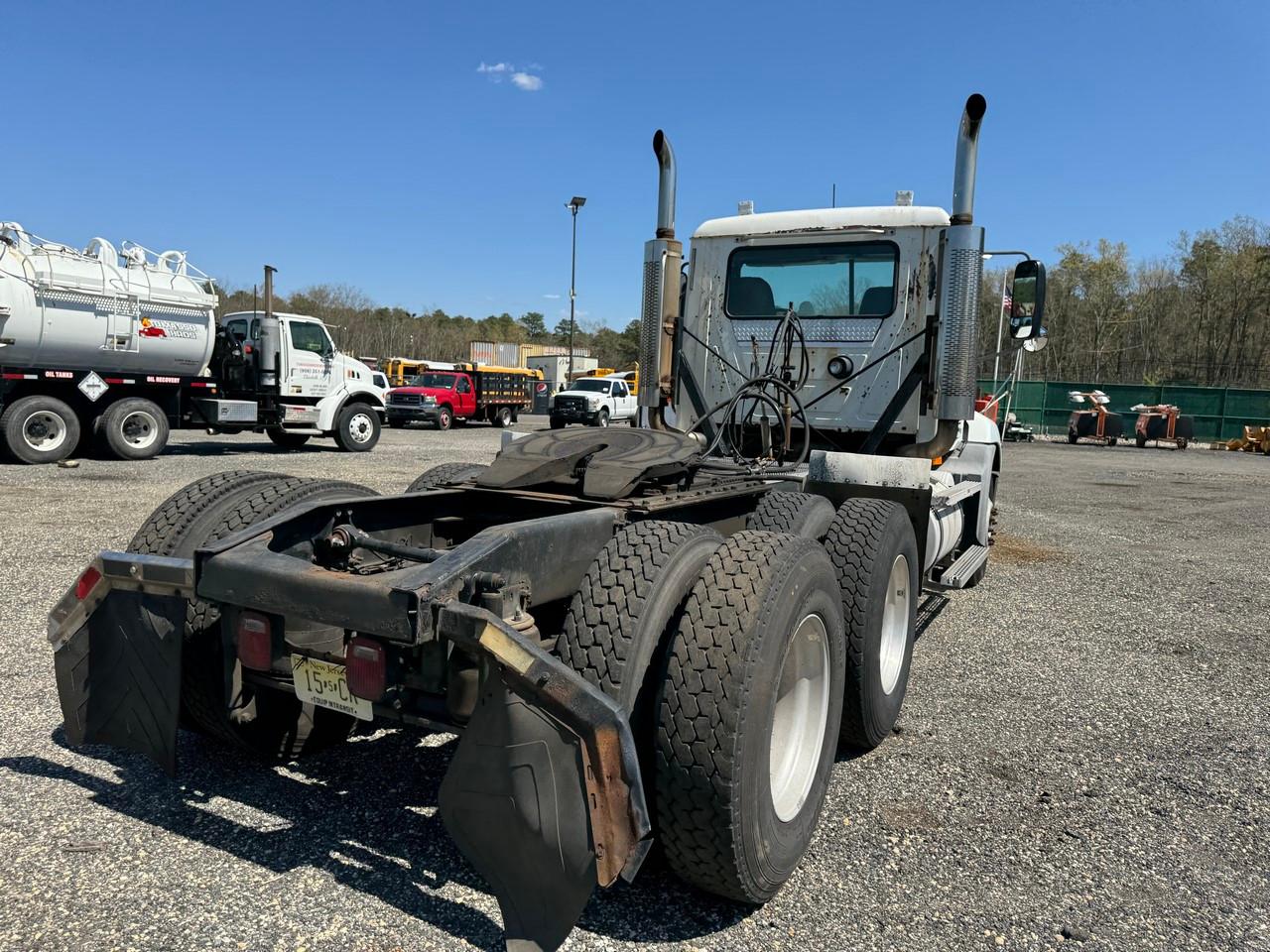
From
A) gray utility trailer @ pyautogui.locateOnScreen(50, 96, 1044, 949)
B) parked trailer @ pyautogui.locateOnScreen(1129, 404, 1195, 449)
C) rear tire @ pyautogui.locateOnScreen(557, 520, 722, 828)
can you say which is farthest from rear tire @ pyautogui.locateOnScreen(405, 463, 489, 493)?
parked trailer @ pyautogui.locateOnScreen(1129, 404, 1195, 449)

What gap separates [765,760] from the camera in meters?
2.51

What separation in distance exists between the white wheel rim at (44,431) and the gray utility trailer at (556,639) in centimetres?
1320

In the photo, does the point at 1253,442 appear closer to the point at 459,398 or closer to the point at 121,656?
the point at 459,398

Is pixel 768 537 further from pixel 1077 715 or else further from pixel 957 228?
pixel 957 228

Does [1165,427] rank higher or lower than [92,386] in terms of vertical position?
lower

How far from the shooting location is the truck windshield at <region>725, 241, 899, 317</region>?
5.64 m

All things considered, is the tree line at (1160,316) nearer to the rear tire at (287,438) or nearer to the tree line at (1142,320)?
the tree line at (1142,320)

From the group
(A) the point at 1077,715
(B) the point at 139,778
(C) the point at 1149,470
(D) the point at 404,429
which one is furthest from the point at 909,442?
(D) the point at 404,429

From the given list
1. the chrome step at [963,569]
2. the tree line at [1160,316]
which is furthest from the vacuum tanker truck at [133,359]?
the tree line at [1160,316]

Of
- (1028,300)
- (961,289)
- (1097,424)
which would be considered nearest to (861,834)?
(961,289)

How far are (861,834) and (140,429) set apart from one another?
15.6 m

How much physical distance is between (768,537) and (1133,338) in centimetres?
6502

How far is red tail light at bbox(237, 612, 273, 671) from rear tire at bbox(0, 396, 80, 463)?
14166 mm

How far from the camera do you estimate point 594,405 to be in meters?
30.6
